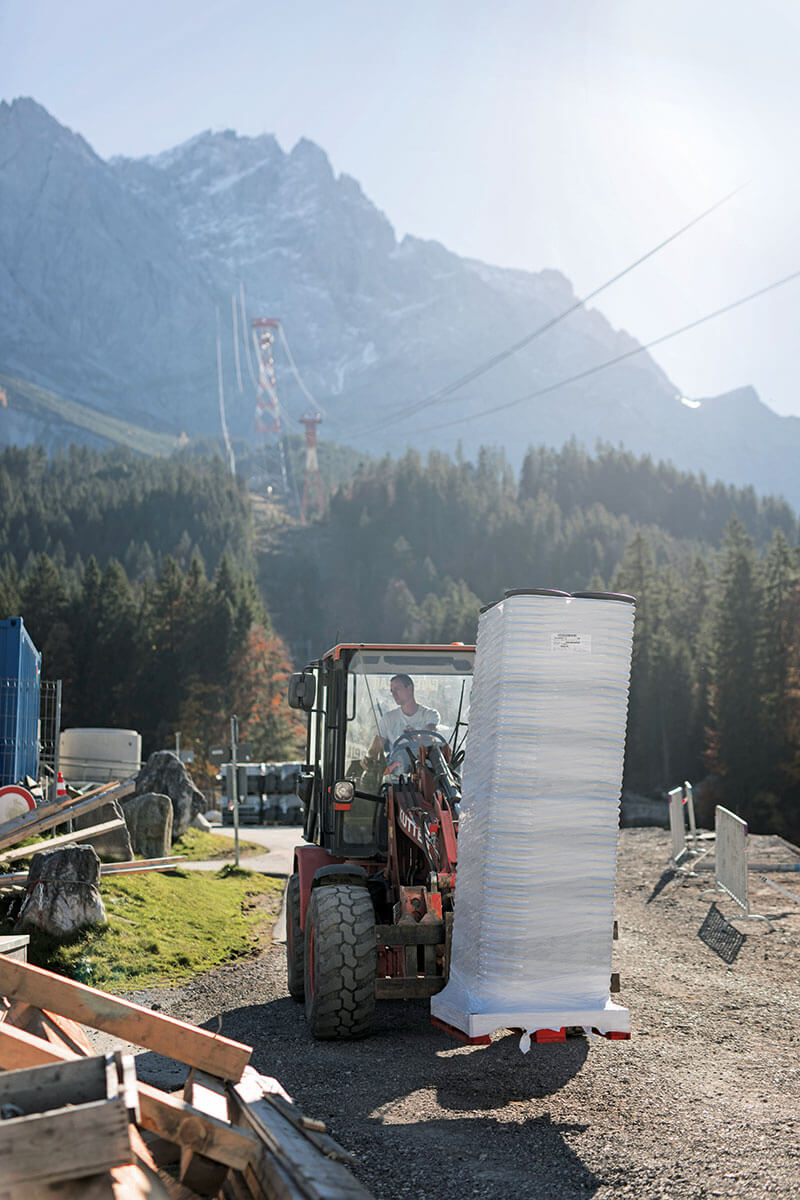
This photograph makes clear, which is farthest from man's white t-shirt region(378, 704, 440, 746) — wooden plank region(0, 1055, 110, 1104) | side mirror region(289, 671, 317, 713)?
wooden plank region(0, 1055, 110, 1104)

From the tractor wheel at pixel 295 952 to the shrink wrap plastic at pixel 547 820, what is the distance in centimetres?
315

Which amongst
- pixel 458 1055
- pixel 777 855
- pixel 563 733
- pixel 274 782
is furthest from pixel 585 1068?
pixel 274 782

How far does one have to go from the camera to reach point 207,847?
23281 mm

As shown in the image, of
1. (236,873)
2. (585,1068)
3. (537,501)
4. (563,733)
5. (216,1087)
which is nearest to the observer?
(216,1087)

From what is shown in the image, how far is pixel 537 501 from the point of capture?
152m

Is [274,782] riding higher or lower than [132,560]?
lower

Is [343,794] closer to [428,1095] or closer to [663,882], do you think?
[428,1095]

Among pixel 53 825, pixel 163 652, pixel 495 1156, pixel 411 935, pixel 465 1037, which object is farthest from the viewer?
pixel 163 652

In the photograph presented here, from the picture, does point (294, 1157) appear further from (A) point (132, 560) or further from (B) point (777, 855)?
(A) point (132, 560)

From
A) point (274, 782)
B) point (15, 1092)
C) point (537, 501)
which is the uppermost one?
point (537, 501)

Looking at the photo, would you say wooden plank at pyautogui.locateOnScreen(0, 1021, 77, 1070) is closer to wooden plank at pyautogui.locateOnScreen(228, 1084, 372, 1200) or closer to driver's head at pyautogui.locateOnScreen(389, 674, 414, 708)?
wooden plank at pyautogui.locateOnScreen(228, 1084, 372, 1200)

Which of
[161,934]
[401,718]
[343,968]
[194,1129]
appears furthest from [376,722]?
[194,1129]

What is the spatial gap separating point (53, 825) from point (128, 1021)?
305 inches

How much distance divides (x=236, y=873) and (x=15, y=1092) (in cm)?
1510
